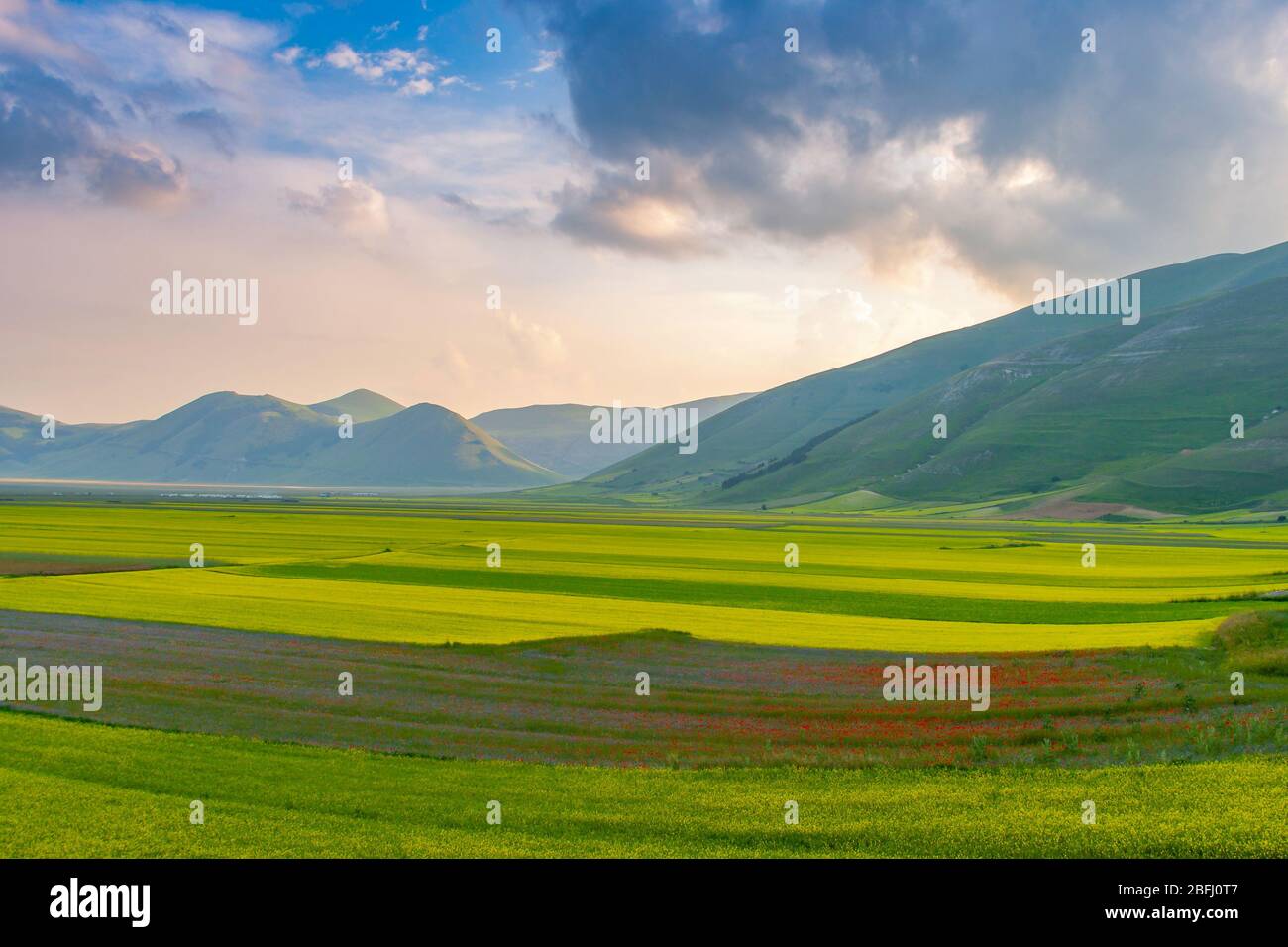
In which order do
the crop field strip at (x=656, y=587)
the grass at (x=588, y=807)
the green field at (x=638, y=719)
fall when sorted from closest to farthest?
the grass at (x=588, y=807) < the green field at (x=638, y=719) < the crop field strip at (x=656, y=587)

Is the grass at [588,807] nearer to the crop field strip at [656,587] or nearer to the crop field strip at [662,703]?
the crop field strip at [662,703]

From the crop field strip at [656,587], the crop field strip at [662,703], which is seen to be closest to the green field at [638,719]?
the crop field strip at [662,703]

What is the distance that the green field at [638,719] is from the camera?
59.6 ft

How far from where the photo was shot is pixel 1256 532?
134250 millimetres

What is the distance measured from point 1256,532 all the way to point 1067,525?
40804 millimetres

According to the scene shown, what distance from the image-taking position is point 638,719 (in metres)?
29.5

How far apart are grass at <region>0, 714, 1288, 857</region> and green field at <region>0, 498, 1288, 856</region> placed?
0.08 m

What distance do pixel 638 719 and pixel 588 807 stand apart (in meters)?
9.94

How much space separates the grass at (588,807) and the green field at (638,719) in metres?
0.08

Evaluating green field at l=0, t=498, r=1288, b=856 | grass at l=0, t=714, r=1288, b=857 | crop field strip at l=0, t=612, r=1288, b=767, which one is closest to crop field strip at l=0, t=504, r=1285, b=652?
green field at l=0, t=498, r=1288, b=856

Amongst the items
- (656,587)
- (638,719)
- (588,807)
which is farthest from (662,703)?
(656,587)
